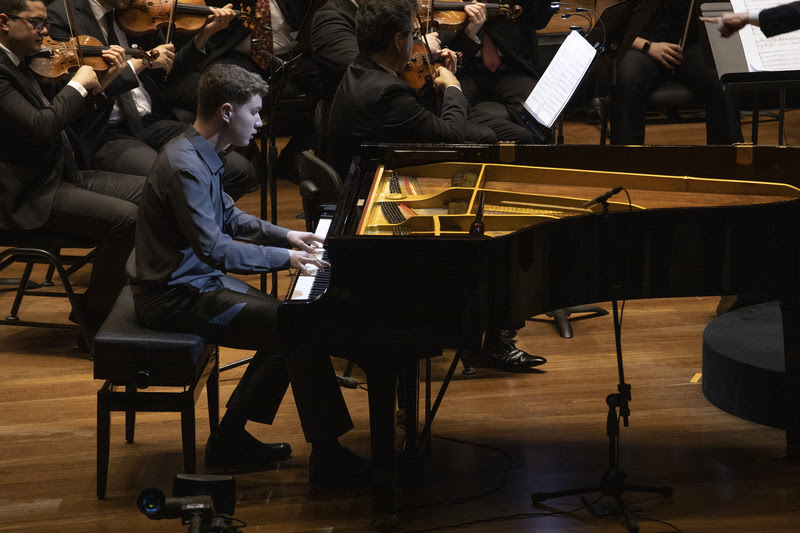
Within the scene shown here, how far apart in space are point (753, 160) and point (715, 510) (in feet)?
4.03

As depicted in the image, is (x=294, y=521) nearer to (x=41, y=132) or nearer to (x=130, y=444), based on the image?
(x=130, y=444)

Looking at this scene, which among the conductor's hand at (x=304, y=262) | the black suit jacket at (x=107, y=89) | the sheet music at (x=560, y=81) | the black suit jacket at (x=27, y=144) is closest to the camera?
the conductor's hand at (x=304, y=262)

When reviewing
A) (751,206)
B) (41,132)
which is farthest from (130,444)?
(751,206)

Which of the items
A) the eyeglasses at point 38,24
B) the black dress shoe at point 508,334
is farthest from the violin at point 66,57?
the black dress shoe at point 508,334

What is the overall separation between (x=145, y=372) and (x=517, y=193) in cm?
135

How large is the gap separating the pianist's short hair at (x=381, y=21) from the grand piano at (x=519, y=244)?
1.77 feet

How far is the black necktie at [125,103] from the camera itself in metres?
4.54

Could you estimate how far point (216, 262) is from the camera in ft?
9.34

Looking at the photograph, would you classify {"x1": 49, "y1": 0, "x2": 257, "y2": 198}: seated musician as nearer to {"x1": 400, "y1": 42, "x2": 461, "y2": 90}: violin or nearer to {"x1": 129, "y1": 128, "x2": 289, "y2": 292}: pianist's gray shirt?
{"x1": 400, "y1": 42, "x2": 461, "y2": 90}: violin

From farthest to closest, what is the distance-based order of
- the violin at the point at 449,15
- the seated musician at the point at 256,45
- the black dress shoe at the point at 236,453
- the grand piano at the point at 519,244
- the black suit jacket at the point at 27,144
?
the seated musician at the point at 256,45
the violin at the point at 449,15
the black suit jacket at the point at 27,144
the black dress shoe at the point at 236,453
the grand piano at the point at 519,244

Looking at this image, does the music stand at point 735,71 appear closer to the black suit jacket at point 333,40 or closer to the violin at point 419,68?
the violin at point 419,68

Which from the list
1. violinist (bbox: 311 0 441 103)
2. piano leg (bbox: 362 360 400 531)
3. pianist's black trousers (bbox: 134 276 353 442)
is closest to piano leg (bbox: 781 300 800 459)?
piano leg (bbox: 362 360 400 531)

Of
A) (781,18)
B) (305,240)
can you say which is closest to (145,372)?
(305,240)

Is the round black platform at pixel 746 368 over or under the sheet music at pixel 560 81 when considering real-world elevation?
under
